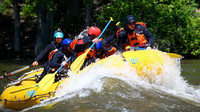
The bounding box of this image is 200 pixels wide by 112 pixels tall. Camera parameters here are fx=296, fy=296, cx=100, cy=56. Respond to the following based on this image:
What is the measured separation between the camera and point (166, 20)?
55.2 feet

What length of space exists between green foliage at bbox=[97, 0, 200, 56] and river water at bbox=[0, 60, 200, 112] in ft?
30.9

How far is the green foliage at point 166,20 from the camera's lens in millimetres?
16391

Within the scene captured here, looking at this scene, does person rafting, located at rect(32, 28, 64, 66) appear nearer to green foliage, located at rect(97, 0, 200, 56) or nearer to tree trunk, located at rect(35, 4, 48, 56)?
green foliage, located at rect(97, 0, 200, 56)

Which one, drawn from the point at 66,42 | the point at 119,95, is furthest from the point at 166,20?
the point at 119,95

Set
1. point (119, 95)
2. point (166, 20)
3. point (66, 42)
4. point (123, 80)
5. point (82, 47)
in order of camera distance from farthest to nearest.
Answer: point (166, 20) → point (82, 47) → point (66, 42) → point (123, 80) → point (119, 95)

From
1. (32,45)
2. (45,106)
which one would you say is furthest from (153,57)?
(32,45)

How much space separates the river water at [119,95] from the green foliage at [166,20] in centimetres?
943

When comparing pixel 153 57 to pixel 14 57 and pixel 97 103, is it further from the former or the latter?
pixel 14 57

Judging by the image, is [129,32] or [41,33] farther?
[41,33]

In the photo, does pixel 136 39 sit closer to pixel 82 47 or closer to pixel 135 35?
pixel 135 35

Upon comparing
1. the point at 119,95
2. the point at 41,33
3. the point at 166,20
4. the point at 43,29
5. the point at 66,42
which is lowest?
the point at 41,33

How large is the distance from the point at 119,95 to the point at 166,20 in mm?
11674

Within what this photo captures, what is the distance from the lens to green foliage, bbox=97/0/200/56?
16391mm

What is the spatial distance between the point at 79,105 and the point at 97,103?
0.35 metres
